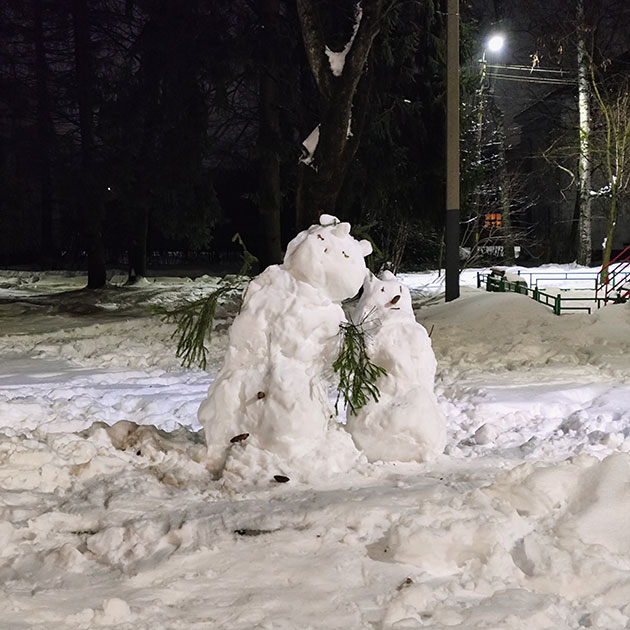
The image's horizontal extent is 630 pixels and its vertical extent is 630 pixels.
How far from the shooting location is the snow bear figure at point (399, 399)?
190 inches

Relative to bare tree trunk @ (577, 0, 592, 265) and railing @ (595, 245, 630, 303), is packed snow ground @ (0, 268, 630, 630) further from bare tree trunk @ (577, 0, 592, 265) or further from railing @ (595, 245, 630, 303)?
bare tree trunk @ (577, 0, 592, 265)

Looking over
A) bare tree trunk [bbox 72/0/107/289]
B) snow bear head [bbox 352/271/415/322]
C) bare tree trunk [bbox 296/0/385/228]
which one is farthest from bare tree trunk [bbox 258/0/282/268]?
snow bear head [bbox 352/271/415/322]

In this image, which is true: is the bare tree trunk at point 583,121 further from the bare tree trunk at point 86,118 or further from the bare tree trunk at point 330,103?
the bare tree trunk at point 86,118

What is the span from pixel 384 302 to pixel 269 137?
1218 cm

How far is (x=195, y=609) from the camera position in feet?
9.53

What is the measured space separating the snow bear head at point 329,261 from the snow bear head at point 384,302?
10.3 inches

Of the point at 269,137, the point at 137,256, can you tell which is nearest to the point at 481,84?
the point at 269,137

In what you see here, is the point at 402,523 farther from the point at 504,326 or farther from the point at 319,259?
the point at 504,326

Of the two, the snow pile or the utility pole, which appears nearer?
the snow pile

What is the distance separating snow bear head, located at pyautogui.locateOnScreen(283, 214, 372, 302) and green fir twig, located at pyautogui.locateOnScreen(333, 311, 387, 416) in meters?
0.29

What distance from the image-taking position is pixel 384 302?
Result: 16.8 feet

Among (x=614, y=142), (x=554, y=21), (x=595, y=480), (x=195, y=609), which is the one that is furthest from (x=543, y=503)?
(x=554, y=21)

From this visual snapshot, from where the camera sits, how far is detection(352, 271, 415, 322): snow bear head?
201 inches

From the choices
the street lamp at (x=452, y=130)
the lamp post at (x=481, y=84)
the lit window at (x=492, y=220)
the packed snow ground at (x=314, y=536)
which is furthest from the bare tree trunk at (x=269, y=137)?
the packed snow ground at (x=314, y=536)
